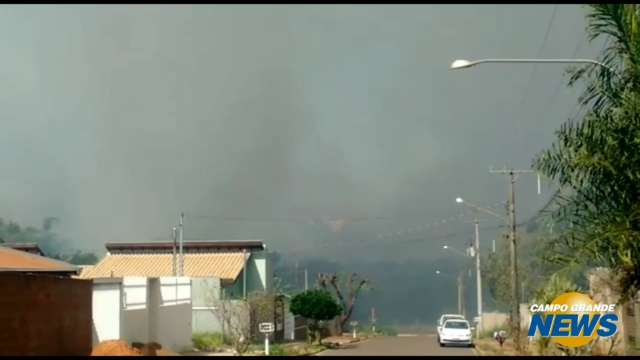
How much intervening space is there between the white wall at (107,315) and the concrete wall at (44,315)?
1.91m

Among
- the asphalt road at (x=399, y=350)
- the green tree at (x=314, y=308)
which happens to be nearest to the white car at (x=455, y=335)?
the asphalt road at (x=399, y=350)

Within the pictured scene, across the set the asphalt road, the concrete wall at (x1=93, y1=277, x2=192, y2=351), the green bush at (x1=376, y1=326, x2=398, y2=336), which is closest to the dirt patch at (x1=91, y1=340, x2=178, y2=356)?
the concrete wall at (x1=93, y1=277, x2=192, y2=351)

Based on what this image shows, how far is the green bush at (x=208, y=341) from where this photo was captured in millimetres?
42338

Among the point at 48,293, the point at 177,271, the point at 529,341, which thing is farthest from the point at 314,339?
the point at 48,293

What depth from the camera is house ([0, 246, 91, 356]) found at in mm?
21641

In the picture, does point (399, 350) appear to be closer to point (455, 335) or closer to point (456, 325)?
point (455, 335)

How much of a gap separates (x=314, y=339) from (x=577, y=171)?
41997mm

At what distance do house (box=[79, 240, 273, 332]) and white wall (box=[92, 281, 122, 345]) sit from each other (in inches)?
1079

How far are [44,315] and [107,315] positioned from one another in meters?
7.12

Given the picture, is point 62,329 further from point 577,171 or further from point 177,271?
point 177,271

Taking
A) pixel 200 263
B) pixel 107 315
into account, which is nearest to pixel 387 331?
pixel 200 263

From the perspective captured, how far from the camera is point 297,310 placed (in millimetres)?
54469

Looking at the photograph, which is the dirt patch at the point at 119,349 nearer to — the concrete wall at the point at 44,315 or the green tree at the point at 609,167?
the concrete wall at the point at 44,315

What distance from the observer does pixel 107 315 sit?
3108cm
